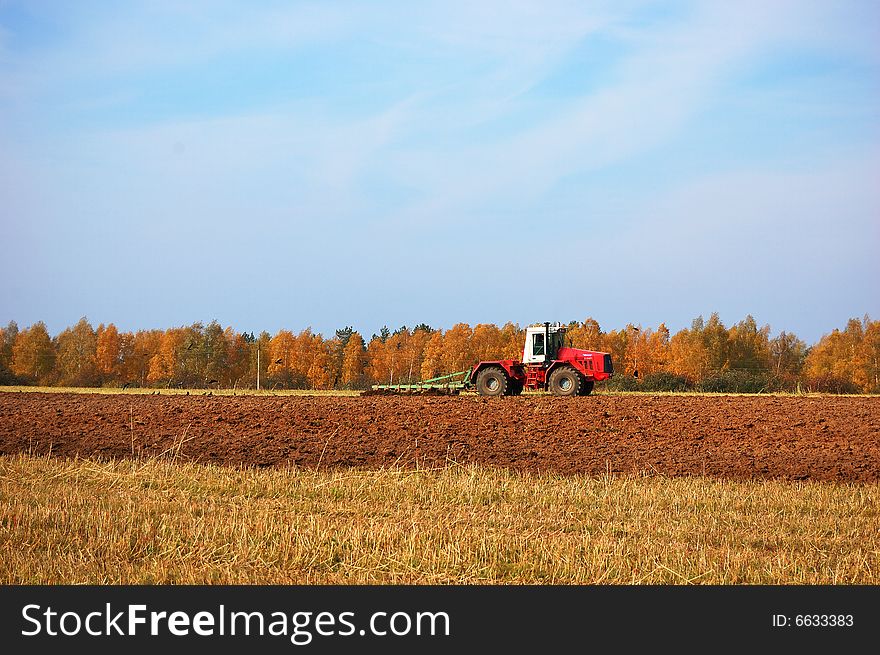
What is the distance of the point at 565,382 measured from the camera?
37.2 meters

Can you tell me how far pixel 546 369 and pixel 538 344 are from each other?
1.13 metres

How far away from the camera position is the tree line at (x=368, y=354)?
249ft

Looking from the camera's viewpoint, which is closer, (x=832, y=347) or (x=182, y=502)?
(x=182, y=502)

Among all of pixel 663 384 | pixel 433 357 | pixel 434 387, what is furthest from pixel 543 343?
pixel 433 357

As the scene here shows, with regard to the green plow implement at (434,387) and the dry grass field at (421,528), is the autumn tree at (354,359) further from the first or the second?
the dry grass field at (421,528)

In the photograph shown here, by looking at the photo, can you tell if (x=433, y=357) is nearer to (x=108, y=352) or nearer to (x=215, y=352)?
(x=215, y=352)

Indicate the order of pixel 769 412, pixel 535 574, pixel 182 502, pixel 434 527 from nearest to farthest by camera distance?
pixel 535 574
pixel 434 527
pixel 182 502
pixel 769 412

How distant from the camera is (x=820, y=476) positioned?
1747cm

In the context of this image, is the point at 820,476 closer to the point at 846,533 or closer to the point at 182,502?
the point at 846,533

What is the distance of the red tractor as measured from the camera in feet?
122

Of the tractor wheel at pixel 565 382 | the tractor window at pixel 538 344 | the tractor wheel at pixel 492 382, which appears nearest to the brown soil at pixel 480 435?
the tractor wheel at pixel 565 382

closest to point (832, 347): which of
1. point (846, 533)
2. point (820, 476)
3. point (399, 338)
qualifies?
point (399, 338)

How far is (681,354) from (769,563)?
234 ft

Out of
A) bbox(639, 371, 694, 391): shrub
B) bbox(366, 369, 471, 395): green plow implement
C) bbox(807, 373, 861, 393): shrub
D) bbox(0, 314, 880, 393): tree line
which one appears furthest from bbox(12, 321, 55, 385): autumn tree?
bbox(807, 373, 861, 393): shrub
